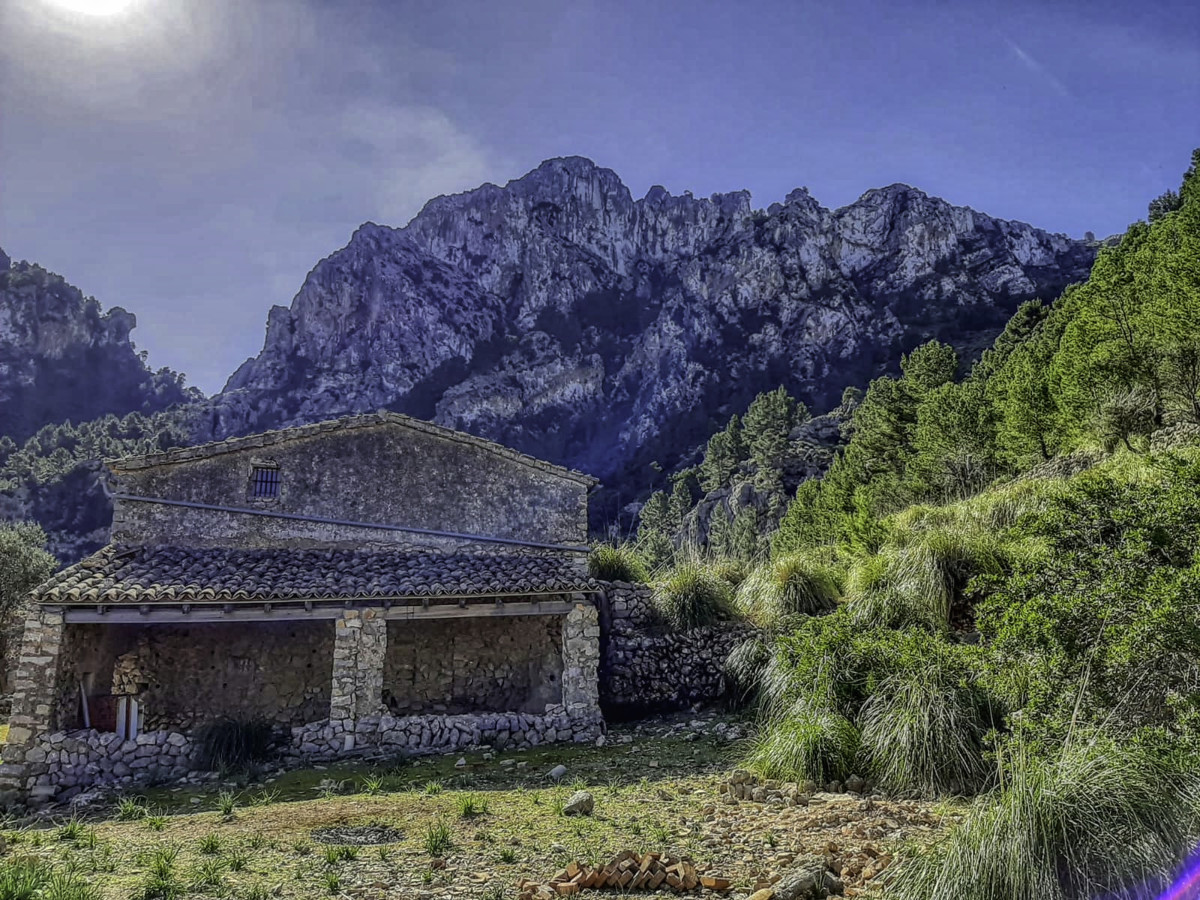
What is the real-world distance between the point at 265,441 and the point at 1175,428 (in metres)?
19.3

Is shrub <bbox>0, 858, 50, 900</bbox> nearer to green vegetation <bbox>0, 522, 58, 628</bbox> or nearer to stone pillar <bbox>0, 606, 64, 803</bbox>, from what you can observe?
stone pillar <bbox>0, 606, 64, 803</bbox>

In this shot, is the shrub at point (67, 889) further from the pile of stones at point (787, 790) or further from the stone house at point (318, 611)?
the stone house at point (318, 611)

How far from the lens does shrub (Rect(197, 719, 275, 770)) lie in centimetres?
1102

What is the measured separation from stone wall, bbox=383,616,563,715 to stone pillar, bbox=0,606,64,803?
16.6 ft

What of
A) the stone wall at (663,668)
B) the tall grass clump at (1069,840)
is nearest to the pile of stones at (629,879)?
the tall grass clump at (1069,840)

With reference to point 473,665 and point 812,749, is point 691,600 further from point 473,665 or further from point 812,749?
point 812,749

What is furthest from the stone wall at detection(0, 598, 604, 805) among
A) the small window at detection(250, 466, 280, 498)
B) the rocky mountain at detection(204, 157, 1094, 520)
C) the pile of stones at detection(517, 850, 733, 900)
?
the rocky mountain at detection(204, 157, 1094, 520)

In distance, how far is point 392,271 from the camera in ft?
335

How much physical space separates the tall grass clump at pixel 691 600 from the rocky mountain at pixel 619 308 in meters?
61.9

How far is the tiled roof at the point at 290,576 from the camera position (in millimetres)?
11375

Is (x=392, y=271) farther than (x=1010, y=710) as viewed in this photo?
Yes

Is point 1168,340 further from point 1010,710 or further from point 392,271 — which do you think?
point 392,271

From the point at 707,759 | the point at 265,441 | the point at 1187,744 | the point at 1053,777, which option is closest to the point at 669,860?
the point at 1053,777

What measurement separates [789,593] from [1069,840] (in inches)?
382
